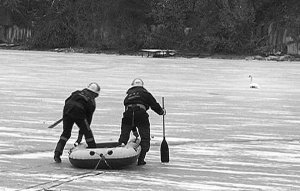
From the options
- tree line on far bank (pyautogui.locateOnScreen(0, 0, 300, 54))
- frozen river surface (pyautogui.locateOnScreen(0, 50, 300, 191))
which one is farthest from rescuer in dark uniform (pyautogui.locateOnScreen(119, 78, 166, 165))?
tree line on far bank (pyautogui.locateOnScreen(0, 0, 300, 54))

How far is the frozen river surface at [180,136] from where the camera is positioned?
1123cm

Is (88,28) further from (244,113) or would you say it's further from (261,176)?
(261,176)

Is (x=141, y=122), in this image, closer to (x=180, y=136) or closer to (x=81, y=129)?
(x=81, y=129)

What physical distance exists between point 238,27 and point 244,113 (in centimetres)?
5036

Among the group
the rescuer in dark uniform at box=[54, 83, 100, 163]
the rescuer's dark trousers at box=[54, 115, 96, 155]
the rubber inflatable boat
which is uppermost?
the rescuer in dark uniform at box=[54, 83, 100, 163]

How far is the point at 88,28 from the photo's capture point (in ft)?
251

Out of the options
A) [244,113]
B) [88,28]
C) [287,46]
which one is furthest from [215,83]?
[88,28]

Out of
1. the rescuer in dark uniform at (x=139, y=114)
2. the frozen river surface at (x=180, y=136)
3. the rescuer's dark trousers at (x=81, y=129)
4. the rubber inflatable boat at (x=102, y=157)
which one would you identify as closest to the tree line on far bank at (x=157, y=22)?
the frozen river surface at (x=180, y=136)

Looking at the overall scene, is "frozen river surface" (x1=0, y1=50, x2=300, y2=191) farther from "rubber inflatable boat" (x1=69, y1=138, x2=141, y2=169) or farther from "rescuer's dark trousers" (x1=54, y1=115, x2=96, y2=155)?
"rescuer's dark trousers" (x1=54, y1=115, x2=96, y2=155)

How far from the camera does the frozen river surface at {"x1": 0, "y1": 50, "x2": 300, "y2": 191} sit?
36.8 feet

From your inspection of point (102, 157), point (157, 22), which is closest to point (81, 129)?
point (102, 157)

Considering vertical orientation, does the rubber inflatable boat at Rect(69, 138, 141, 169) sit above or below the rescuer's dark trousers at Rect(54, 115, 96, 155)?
below

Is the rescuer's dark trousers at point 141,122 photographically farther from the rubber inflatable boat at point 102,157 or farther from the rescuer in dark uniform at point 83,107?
the rescuer in dark uniform at point 83,107

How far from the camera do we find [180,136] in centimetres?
1634
